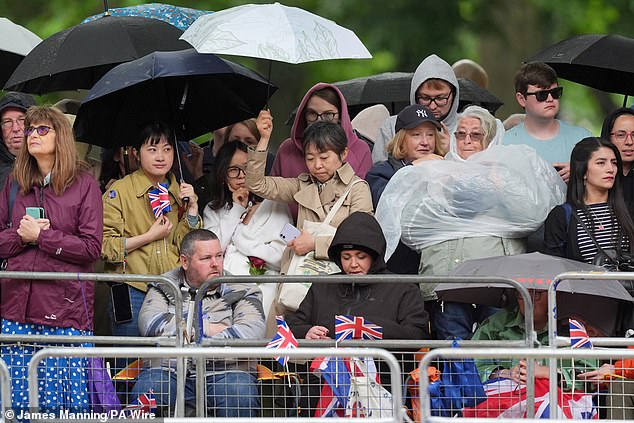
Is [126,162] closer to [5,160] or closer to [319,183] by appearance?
[5,160]

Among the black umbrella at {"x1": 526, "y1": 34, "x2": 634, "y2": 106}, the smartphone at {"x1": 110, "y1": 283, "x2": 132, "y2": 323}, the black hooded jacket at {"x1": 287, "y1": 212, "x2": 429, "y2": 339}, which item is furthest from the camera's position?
Answer: the black umbrella at {"x1": 526, "y1": 34, "x2": 634, "y2": 106}

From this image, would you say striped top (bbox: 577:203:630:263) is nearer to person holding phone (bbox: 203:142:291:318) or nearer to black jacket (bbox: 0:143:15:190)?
person holding phone (bbox: 203:142:291:318)

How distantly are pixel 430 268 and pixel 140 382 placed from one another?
2.06 m

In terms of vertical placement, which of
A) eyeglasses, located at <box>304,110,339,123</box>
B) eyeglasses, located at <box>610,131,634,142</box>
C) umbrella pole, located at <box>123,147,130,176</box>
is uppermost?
eyeglasses, located at <box>304,110,339,123</box>

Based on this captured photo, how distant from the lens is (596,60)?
1069 cm

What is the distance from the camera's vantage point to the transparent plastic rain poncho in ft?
30.6

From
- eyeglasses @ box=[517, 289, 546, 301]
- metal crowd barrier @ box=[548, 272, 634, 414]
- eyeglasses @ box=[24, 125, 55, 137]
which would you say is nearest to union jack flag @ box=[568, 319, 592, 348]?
metal crowd barrier @ box=[548, 272, 634, 414]

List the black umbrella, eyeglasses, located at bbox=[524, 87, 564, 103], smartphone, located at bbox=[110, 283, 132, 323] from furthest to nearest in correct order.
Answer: the black umbrella → eyeglasses, located at bbox=[524, 87, 564, 103] → smartphone, located at bbox=[110, 283, 132, 323]

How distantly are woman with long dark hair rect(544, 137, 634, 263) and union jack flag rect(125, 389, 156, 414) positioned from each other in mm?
2796

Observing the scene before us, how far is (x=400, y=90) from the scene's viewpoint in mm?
12359

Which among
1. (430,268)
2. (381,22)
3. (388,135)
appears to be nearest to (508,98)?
(381,22)

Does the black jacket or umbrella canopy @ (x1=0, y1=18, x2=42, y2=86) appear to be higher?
umbrella canopy @ (x1=0, y1=18, x2=42, y2=86)

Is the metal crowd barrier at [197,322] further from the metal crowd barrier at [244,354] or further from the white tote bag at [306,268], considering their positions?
the metal crowd barrier at [244,354]

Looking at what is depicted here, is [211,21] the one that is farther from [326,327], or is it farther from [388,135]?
[326,327]
